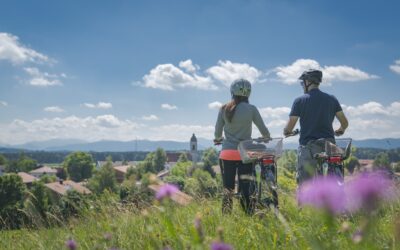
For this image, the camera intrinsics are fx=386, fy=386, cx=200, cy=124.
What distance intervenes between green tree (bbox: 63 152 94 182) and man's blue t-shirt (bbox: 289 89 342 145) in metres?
112

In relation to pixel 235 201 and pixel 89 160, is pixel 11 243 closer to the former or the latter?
pixel 235 201

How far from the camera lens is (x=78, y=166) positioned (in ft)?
366

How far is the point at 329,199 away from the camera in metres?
0.89

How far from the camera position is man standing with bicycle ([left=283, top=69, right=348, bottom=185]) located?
5.72 metres

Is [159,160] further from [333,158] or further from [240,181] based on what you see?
[333,158]

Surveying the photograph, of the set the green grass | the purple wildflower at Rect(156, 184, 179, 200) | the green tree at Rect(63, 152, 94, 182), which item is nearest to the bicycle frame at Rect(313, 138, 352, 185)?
the green grass

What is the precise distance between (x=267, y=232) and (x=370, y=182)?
2.63 meters

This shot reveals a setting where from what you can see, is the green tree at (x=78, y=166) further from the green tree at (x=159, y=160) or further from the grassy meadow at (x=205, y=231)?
the grassy meadow at (x=205, y=231)

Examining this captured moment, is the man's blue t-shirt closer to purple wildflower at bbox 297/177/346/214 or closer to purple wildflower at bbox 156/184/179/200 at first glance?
purple wildflower at bbox 156/184/179/200

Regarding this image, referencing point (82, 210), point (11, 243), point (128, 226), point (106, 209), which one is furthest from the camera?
point (82, 210)

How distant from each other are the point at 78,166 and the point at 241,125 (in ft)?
368

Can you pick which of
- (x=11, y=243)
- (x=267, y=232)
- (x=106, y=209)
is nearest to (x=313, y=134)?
(x=267, y=232)

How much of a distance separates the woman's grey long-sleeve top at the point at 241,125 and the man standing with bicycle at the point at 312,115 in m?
0.46

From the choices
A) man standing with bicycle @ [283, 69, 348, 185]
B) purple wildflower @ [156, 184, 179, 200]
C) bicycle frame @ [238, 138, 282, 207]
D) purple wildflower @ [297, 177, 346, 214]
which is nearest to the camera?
purple wildflower @ [297, 177, 346, 214]
